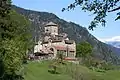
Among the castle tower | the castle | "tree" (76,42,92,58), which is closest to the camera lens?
the castle

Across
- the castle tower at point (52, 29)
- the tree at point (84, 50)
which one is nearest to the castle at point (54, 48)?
the castle tower at point (52, 29)

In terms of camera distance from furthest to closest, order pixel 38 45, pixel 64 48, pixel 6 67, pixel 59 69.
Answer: pixel 38 45, pixel 64 48, pixel 59 69, pixel 6 67

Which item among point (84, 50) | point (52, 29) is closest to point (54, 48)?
point (84, 50)

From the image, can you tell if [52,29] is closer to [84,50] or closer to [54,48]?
[84,50]

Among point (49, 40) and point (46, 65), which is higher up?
point (49, 40)

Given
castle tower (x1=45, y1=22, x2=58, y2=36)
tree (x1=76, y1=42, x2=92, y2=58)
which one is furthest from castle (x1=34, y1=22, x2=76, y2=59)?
tree (x1=76, y1=42, x2=92, y2=58)

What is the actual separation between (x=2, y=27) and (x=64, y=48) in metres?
67.0

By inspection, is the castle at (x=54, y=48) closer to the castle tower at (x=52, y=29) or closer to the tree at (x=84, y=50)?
the castle tower at (x=52, y=29)

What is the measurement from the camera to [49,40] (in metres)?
112

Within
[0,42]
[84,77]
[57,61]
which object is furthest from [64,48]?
[0,42]

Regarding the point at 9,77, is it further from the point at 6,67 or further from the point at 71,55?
the point at 71,55

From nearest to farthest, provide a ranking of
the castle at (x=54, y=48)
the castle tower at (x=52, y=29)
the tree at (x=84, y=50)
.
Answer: the castle at (x=54, y=48), the tree at (x=84, y=50), the castle tower at (x=52, y=29)

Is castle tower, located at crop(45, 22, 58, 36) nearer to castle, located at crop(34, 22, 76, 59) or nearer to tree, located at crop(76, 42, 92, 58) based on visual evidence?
castle, located at crop(34, 22, 76, 59)

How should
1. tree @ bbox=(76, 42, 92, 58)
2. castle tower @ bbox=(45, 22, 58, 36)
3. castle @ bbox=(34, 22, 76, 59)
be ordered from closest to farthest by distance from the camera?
1. castle @ bbox=(34, 22, 76, 59)
2. tree @ bbox=(76, 42, 92, 58)
3. castle tower @ bbox=(45, 22, 58, 36)
